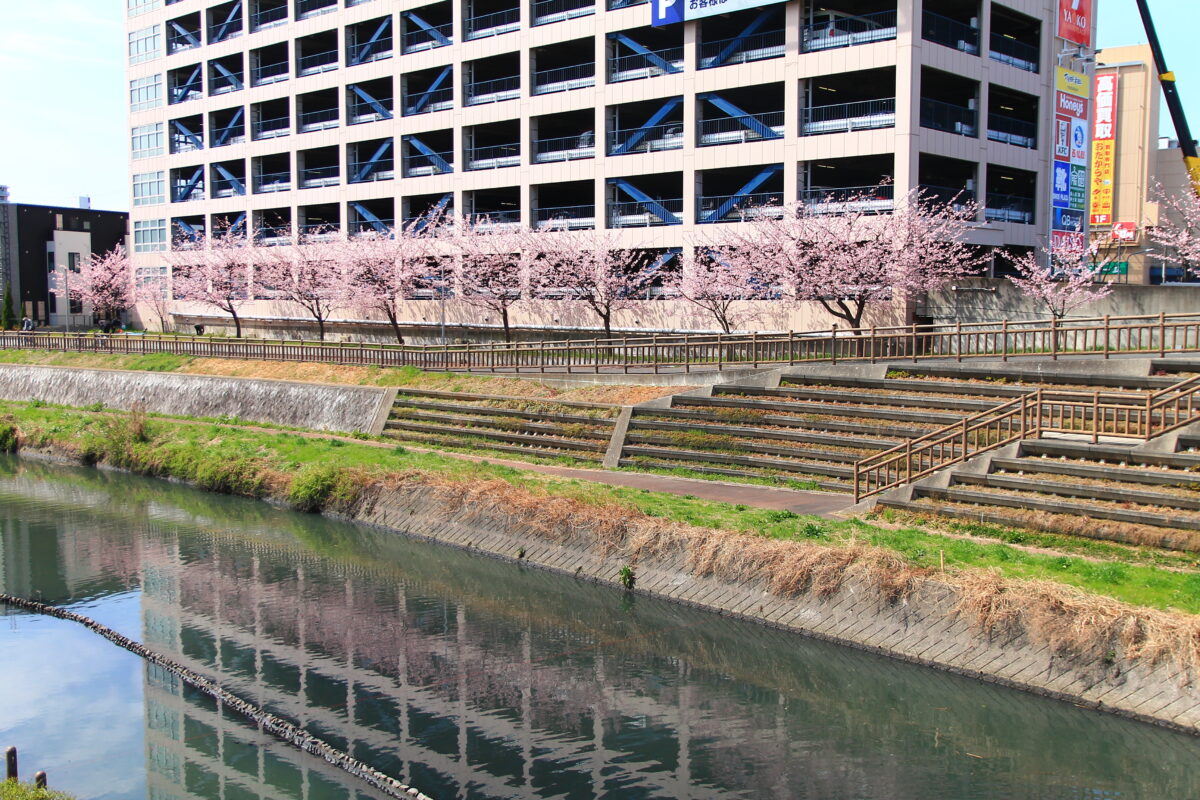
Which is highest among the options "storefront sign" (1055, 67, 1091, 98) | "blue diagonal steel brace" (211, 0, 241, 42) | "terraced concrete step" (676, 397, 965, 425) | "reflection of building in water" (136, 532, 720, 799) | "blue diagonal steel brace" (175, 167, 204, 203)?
"blue diagonal steel brace" (211, 0, 241, 42)

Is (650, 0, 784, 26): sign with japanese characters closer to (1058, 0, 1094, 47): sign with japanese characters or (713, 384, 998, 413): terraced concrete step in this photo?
(1058, 0, 1094, 47): sign with japanese characters

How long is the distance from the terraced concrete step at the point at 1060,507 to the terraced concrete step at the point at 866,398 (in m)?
4.00

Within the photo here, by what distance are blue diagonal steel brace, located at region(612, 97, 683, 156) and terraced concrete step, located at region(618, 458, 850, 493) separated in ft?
78.3

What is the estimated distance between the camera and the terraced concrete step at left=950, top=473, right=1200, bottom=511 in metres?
17.8

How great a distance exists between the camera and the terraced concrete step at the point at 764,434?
2503cm

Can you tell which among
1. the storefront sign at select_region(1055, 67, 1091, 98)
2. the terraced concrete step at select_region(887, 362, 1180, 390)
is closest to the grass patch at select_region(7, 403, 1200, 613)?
the terraced concrete step at select_region(887, 362, 1180, 390)

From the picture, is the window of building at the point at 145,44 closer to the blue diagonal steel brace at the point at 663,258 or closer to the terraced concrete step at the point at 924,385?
the blue diagonal steel brace at the point at 663,258

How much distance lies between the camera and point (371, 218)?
202 ft

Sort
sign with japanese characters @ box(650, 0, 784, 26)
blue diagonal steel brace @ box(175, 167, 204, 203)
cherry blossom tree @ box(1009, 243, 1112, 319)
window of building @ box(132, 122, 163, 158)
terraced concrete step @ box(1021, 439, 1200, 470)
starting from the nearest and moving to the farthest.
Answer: terraced concrete step @ box(1021, 439, 1200, 470), cherry blossom tree @ box(1009, 243, 1112, 319), sign with japanese characters @ box(650, 0, 784, 26), blue diagonal steel brace @ box(175, 167, 204, 203), window of building @ box(132, 122, 163, 158)

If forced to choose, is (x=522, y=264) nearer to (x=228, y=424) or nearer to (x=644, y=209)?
(x=644, y=209)

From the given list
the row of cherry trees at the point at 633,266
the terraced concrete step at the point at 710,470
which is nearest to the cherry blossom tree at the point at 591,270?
the row of cherry trees at the point at 633,266

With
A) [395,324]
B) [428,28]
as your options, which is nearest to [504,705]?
[395,324]

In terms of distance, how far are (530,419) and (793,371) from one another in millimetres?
8722

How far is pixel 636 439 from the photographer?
96.7 feet
